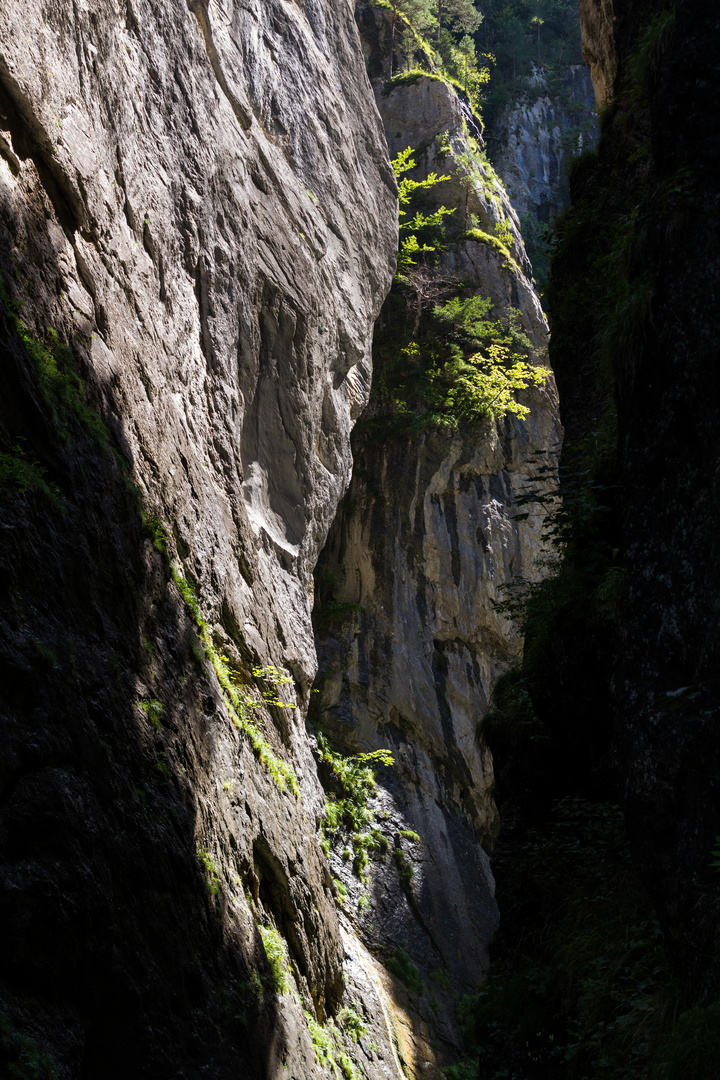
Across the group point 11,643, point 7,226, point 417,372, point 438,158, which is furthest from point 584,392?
point 438,158

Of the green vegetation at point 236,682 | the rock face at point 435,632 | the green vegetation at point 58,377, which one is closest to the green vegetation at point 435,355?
the rock face at point 435,632

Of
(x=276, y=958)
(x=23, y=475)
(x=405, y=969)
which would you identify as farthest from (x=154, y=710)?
(x=405, y=969)

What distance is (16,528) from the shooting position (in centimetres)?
492

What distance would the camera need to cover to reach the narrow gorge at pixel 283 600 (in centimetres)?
469

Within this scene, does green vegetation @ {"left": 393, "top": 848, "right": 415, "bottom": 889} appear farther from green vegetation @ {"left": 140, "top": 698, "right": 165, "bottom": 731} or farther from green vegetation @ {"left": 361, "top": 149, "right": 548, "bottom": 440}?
green vegetation @ {"left": 140, "top": 698, "right": 165, "bottom": 731}

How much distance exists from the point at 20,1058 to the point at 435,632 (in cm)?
1546

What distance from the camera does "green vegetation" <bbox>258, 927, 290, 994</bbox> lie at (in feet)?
22.4

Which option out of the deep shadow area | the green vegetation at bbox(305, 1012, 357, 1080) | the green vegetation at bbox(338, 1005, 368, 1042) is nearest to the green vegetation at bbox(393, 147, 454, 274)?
the deep shadow area

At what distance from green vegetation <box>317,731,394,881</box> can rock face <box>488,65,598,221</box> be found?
2765 cm

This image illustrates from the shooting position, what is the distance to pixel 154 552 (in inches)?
265

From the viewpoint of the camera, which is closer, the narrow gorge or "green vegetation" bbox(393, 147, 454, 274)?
the narrow gorge

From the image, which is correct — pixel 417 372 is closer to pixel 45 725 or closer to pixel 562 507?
pixel 562 507

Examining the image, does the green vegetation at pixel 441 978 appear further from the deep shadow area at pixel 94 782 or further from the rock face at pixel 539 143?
the rock face at pixel 539 143

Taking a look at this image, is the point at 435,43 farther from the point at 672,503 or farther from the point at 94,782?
the point at 94,782
